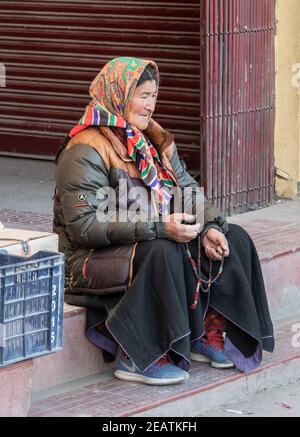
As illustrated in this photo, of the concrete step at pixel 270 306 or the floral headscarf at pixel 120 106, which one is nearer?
the concrete step at pixel 270 306

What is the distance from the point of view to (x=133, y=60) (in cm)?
538

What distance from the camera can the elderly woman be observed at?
5148mm

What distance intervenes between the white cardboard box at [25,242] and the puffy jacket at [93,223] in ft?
0.97

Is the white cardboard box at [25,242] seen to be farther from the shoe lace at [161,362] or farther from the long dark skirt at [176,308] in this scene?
the shoe lace at [161,362]

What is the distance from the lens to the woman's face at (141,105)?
540cm

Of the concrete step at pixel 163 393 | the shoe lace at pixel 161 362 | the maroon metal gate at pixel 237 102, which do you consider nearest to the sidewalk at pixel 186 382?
the concrete step at pixel 163 393

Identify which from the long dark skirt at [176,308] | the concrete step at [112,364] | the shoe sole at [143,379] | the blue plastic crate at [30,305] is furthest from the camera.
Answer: the shoe sole at [143,379]

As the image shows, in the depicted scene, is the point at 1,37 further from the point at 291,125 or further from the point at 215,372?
the point at 215,372

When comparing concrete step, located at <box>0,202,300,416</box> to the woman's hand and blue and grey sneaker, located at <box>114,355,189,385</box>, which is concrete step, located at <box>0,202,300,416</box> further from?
the woman's hand

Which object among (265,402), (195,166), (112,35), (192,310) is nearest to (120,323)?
(192,310)

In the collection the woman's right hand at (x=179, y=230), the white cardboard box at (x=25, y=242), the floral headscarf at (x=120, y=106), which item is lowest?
the woman's right hand at (x=179, y=230)

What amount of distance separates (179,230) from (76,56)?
4.16 meters

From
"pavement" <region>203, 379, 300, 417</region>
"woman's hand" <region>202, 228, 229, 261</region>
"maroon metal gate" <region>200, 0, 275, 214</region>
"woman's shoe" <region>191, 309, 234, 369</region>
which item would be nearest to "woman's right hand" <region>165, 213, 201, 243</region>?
"woman's hand" <region>202, 228, 229, 261</region>
